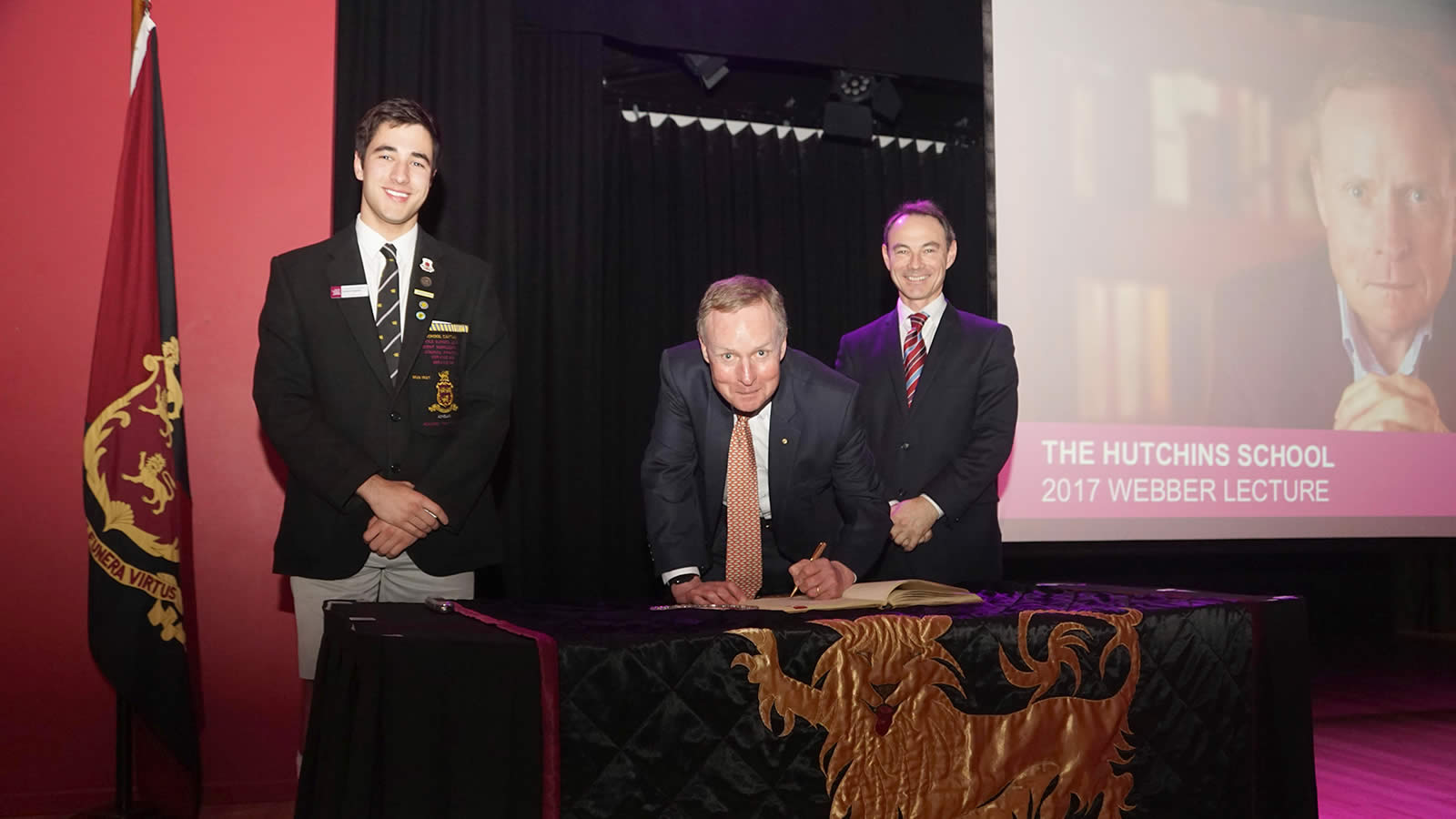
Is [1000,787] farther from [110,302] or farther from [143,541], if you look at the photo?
[110,302]

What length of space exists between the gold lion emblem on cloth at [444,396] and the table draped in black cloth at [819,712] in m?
0.58

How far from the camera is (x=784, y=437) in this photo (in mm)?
2207

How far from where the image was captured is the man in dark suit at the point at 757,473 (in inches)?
81.6

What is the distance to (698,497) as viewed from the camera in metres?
2.20

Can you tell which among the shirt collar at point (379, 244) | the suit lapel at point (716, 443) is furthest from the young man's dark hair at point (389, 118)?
the suit lapel at point (716, 443)

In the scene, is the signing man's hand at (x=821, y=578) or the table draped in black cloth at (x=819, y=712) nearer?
the table draped in black cloth at (x=819, y=712)

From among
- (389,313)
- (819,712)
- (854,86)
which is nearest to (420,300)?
(389,313)

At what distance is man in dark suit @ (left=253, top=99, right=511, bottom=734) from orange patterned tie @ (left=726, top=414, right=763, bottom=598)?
0.51 m

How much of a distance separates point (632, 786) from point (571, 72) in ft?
11.2

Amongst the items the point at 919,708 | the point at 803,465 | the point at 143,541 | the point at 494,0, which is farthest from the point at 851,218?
the point at 919,708

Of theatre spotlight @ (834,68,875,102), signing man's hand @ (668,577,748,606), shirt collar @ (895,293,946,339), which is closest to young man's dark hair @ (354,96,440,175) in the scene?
signing man's hand @ (668,577,748,606)

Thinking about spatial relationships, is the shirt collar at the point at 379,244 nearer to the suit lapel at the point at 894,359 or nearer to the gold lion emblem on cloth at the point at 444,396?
the gold lion emblem on cloth at the point at 444,396

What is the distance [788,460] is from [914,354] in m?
0.87

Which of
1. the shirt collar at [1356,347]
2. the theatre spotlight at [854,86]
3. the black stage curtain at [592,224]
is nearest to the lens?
the black stage curtain at [592,224]
